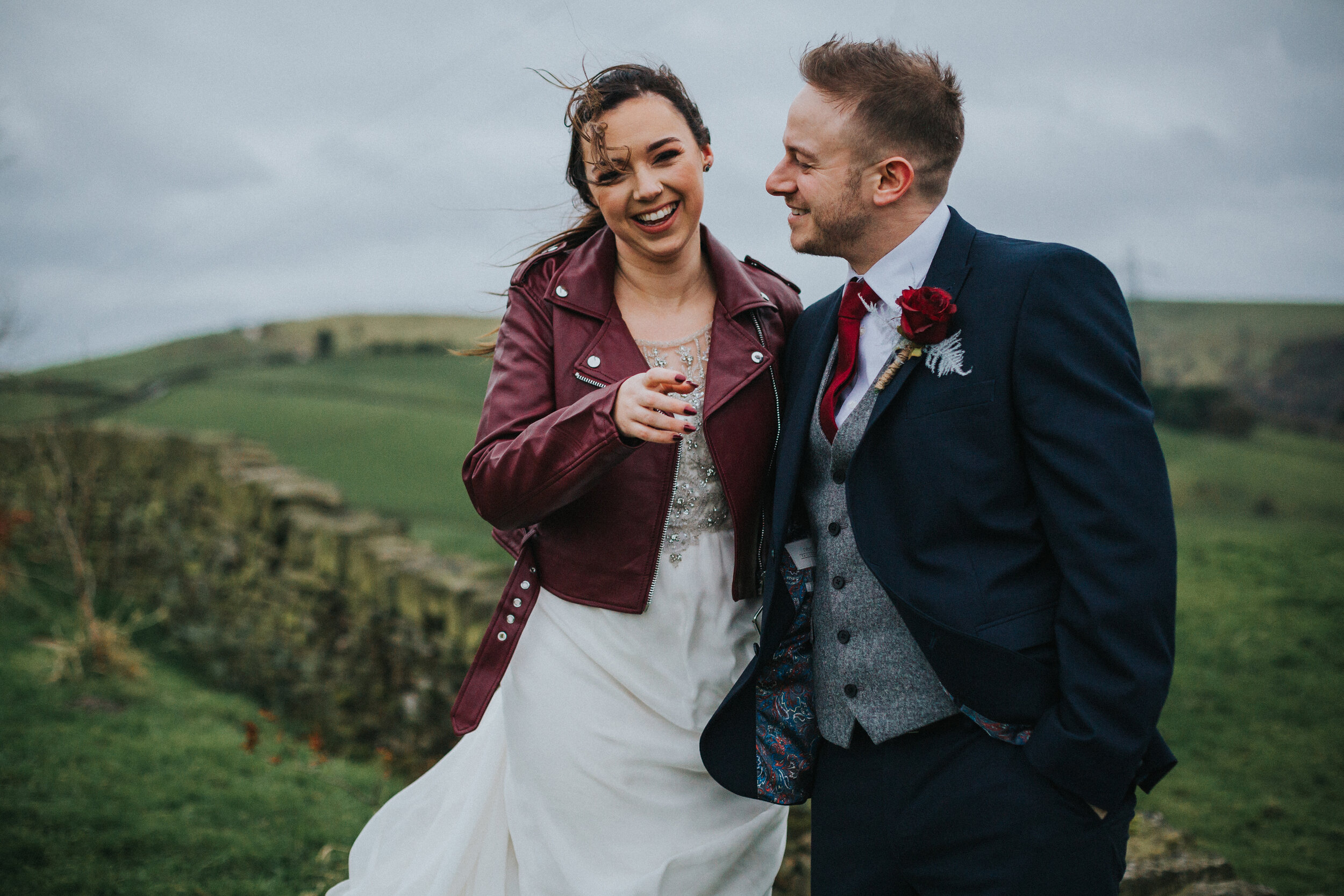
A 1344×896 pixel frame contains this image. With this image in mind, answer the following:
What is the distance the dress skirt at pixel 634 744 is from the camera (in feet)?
7.34

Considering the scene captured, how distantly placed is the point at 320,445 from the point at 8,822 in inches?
349

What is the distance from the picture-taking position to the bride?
2.21m

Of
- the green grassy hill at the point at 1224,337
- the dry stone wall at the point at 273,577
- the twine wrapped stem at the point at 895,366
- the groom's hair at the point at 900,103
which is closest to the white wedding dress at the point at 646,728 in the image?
the twine wrapped stem at the point at 895,366

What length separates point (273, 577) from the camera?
22.0 ft

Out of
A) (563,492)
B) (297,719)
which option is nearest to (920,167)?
(563,492)

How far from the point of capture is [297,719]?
6.09 meters

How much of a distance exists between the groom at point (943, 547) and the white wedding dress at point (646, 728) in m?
0.20

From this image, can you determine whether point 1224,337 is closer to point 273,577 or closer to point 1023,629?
point 1023,629

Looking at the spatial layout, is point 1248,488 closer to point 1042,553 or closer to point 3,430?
point 1042,553

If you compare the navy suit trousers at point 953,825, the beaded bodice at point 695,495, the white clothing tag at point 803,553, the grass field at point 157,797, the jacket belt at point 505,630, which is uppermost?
the beaded bodice at point 695,495

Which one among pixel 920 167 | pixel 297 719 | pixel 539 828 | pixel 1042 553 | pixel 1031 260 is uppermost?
pixel 920 167

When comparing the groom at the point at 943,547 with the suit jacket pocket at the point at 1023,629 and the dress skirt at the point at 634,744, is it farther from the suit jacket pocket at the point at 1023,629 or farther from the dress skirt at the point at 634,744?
the dress skirt at the point at 634,744

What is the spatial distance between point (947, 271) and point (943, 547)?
556mm

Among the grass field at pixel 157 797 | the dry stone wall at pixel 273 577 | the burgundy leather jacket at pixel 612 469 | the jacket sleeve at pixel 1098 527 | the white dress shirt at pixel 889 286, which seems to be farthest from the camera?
the dry stone wall at pixel 273 577
